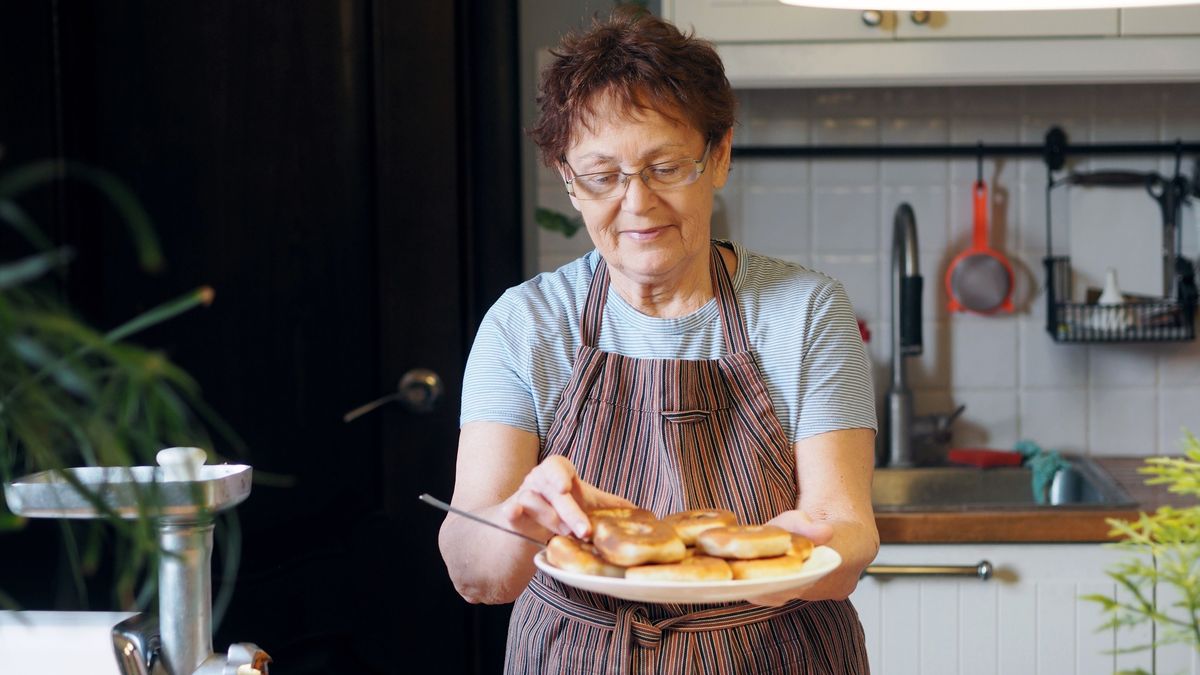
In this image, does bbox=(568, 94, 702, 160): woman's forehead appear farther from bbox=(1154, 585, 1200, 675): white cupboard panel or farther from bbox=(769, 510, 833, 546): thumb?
bbox=(1154, 585, 1200, 675): white cupboard panel

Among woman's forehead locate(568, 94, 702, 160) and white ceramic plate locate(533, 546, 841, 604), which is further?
woman's forehead locate(568, 94, 702, 160)

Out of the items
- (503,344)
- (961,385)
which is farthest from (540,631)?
(961,385)

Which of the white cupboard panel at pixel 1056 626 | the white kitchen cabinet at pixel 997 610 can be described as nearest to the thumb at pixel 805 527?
the white kitchen cabinet at pixel 997 610

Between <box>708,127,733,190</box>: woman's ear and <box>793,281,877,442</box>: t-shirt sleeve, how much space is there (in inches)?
7.5

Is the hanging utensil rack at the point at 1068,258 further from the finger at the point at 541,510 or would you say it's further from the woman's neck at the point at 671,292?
the finger at the point at 541,510

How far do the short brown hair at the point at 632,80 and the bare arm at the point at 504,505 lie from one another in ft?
1.09

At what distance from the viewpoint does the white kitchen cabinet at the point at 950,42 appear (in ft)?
7.28

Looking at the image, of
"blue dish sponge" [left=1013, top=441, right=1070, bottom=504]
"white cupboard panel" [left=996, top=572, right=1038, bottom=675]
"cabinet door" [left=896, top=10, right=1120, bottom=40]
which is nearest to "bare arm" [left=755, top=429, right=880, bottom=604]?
"white cupboard panel" [left=996, top=572, right=1038, bottom=675]

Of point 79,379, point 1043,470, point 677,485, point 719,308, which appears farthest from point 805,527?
point 1043,470

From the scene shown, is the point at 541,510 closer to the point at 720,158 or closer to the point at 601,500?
the point at 601,500

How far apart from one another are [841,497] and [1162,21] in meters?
1.24

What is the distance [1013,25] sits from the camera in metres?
2.22

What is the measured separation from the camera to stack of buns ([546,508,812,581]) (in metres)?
1.06

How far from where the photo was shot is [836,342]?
1562 millimetres
